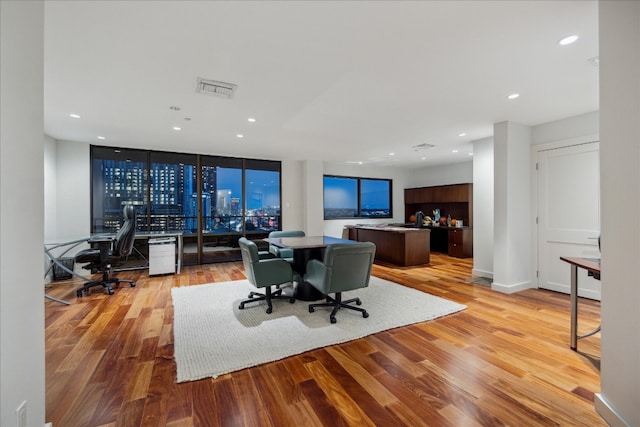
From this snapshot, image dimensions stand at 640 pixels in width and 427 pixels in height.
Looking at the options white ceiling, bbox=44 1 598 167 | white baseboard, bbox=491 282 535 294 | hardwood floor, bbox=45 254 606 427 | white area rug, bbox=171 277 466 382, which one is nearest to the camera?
hardwood floor, bbox=45 254 606 427

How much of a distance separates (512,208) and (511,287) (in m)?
1.19

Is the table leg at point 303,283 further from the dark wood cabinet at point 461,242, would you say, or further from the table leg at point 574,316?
the dark wood cabinet at point 461,242

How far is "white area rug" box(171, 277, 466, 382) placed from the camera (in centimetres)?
222

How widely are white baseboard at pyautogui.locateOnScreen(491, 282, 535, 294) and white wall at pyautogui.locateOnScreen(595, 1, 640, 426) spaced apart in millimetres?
2638

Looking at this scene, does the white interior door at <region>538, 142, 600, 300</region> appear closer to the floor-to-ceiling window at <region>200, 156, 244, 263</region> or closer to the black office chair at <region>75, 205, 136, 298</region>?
the floor-to-ceiling window at <region>200, 156, 244, 263</region>

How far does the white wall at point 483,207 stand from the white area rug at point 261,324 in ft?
5.99

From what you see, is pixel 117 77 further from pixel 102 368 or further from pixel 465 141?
pixel 465 141

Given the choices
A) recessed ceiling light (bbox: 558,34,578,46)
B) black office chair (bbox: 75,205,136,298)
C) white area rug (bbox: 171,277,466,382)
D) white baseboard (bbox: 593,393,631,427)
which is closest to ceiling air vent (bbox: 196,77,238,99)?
white area rug (bbox: 171,277,466,382)

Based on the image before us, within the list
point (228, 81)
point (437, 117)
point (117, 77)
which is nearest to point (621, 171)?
point (437, 117)

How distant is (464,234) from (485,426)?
6.01 metres

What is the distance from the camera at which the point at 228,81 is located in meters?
2.69

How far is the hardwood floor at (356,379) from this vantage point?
1.58 m

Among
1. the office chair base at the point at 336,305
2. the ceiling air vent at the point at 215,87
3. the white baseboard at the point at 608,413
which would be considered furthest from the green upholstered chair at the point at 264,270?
the white baseboard at the point at 608,413

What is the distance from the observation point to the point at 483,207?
16.3ft
